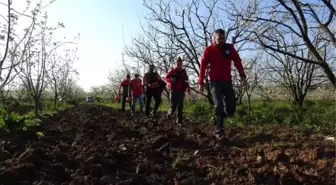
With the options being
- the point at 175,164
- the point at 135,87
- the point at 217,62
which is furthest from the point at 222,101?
the point at 135,87

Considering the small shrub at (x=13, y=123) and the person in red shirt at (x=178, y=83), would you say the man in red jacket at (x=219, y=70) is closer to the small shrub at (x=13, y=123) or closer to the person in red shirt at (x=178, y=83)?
the person in red shirt at (x=178, y=83)

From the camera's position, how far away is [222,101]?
21.8ft

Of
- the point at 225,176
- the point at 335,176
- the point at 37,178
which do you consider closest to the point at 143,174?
the point at 225,176

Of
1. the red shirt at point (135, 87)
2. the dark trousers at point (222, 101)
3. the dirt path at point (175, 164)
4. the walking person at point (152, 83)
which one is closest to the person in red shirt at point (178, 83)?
the walking person at point (152, 83)

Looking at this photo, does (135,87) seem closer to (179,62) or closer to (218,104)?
(179,62)

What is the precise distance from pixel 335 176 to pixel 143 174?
6.36 ft

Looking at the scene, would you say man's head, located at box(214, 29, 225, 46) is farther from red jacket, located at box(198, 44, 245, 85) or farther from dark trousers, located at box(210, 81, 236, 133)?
dark trousers, located at box(210, 81, 236, 133)

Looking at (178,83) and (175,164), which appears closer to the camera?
(175,164)

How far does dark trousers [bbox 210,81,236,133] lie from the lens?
655 centimetres

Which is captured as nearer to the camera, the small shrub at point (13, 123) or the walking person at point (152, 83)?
the small shrub at point (13, 123)

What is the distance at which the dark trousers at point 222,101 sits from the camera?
6547 mm

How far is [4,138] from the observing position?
7.53 metres

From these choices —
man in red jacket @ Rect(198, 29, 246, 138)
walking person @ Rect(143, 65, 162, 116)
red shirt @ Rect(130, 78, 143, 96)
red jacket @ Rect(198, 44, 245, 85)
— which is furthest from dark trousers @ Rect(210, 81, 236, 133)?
red shirt @ Rect(130, 78, 143, 96)

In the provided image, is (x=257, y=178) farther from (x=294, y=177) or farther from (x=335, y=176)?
(x=335, y=176)
